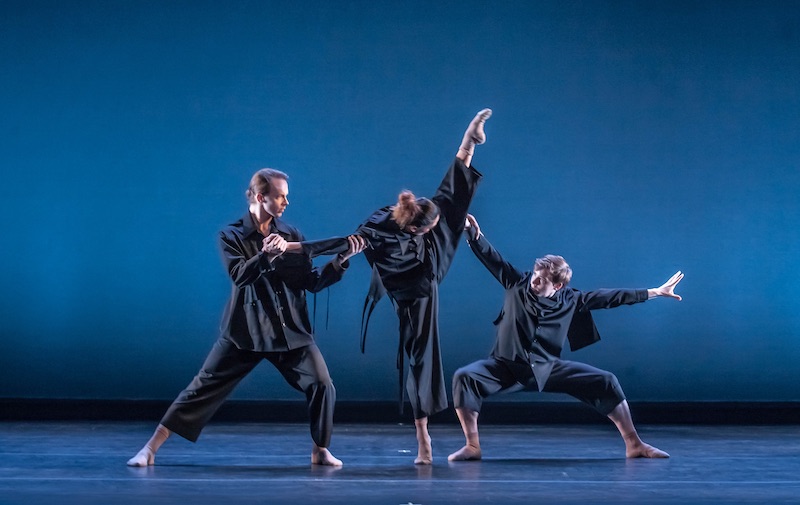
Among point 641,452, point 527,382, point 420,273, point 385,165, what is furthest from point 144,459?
point 385,165

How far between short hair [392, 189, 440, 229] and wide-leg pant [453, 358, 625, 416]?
2.32 feet

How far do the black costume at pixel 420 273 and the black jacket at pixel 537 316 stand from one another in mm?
292

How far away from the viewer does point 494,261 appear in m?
3.86

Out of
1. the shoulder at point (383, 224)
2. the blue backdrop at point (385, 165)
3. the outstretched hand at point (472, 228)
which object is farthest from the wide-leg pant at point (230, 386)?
the blue backdrop at point (385, 165)

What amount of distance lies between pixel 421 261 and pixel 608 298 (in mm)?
948

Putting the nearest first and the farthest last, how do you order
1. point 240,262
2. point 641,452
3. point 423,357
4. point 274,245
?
1. point 274,245
2. point 240,262
3. point 423,357
4. point 641,452

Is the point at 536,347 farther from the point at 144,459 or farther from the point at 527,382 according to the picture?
the point at 144,459

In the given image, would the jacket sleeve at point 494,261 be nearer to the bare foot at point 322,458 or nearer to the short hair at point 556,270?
the short hair at point 556,270

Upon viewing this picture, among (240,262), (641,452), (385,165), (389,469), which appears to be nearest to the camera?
(240,262)

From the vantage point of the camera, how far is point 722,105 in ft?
17.6

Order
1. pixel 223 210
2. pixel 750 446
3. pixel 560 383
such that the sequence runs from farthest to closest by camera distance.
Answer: pixel 223 210
pixel 750 446
pixel 560 383

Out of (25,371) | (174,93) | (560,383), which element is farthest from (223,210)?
(560,383)

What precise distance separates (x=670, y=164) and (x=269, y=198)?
298 centimetres

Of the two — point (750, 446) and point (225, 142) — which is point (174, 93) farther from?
point (750, 446)
